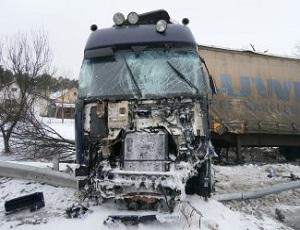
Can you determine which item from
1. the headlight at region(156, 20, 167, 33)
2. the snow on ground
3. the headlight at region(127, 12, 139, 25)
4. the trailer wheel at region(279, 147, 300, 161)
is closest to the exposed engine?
the snow on ground

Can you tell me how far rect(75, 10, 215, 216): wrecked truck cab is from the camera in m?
5.53

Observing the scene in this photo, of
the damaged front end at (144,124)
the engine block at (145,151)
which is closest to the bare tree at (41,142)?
the damaged front end at (144,124)

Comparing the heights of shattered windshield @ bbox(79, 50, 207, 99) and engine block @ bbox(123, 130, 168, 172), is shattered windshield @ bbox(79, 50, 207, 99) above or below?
above

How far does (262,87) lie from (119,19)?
8485mm

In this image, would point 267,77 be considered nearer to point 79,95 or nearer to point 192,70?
point 192,70

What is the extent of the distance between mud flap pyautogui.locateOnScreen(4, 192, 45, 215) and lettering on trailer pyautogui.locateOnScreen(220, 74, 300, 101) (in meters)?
8.23

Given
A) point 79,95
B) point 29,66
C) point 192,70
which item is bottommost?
point 79,95

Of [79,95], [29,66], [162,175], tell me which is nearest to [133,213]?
[162,175]

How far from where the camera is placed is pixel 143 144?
5.80 m

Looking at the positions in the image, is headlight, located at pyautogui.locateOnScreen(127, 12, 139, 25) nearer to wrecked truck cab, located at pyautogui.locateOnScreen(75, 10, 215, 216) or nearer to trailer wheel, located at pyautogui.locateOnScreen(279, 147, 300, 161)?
wrecked truck cab, located at pyautogui.locateOnScreen(75, 10, 215, 216)

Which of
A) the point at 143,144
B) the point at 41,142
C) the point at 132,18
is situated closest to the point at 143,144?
the point at 143,144

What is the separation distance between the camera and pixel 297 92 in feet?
47.5

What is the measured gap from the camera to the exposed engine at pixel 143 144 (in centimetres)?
556

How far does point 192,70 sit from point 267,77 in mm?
8728
